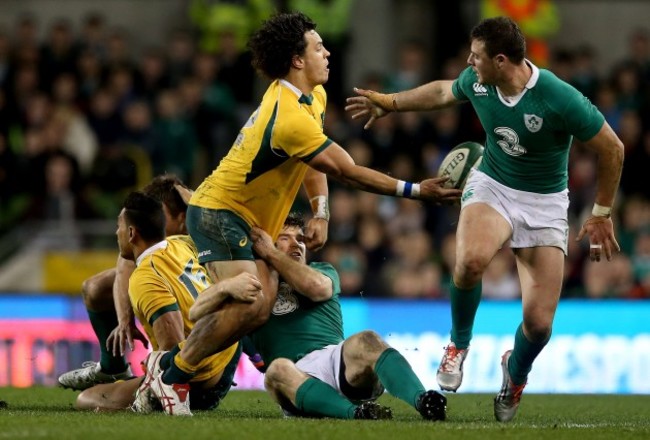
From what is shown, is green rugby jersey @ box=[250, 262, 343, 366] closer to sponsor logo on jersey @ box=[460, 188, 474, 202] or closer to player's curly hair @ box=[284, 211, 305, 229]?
player's curly hair @ box=[284, 211, 305, 229]

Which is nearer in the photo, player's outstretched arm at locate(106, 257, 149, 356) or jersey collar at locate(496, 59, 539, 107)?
jersey collar at locate(496, 59, 539, 107)

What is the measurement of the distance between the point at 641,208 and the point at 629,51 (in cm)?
516

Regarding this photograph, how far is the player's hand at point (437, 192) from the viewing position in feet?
25.0

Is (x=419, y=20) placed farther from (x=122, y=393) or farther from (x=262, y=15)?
(x=122, y=393)

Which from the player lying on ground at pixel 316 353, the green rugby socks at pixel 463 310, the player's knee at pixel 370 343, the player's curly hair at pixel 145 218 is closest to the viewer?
the player lying on ground at pixel 316 353

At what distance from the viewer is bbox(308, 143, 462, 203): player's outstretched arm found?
7.63 meters

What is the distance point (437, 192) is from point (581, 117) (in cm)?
90

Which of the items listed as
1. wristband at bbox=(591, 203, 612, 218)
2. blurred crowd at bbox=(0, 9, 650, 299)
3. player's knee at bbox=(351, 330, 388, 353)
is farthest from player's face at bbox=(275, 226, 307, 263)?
blurred crowd at bbox=(0, 9, 650, 299)

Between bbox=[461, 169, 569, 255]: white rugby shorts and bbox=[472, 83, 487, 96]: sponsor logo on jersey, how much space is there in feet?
1.59

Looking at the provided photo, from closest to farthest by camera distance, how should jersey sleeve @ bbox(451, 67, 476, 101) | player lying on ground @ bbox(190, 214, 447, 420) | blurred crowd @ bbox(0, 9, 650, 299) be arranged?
player lying on ground @ bbox(190, 214, 447, 420)
jersey sleeve @ bbox(451, 67, 476, 101)
blurred crowd @ bbox(0, 9, 650, 299)

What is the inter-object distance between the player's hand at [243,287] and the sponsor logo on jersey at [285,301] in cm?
44

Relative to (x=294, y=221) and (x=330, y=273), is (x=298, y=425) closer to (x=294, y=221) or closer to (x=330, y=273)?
(x=330, y=273)

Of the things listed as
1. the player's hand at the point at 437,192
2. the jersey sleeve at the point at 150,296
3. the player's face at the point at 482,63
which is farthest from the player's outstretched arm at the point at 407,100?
the jersey sleeve at the point at 150,296

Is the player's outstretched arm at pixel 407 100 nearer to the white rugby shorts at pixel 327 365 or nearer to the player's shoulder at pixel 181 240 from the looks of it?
the player's shoulder at pixel 181 240
